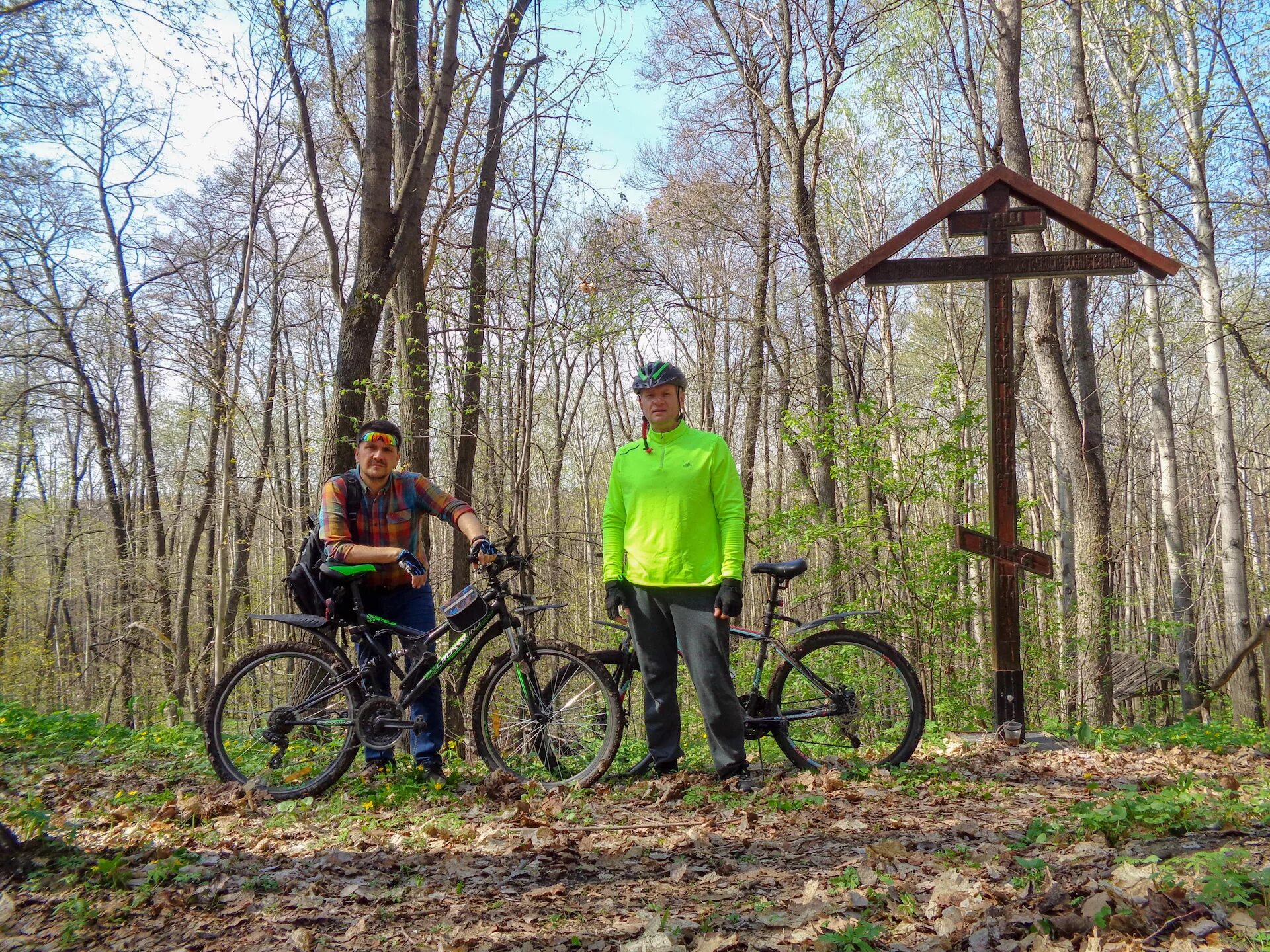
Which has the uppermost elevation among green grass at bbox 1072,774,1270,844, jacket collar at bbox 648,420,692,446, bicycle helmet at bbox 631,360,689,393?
bicycle helmet at bbox 631,360,689,393

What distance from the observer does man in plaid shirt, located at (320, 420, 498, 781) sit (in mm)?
4684

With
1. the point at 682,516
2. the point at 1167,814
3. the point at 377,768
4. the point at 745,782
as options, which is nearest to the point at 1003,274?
the point at 682,516

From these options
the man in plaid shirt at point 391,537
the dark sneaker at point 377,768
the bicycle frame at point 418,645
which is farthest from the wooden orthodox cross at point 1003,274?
the dark sneaker at point 377,768

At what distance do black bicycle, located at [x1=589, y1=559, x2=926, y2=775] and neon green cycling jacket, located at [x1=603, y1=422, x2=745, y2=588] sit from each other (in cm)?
36

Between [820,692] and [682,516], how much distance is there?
1.31 m

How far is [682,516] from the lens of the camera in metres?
4.50

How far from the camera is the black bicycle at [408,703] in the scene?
4637 millimetres

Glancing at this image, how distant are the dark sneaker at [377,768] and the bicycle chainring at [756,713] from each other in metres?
1.97

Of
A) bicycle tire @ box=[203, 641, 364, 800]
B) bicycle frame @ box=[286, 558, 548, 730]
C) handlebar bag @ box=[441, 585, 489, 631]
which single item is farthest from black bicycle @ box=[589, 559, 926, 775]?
bicycle tire @ box=[203, 641, 364, 800]

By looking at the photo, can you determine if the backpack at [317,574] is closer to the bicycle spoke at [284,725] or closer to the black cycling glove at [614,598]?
the bicycle spoke at [284,725]

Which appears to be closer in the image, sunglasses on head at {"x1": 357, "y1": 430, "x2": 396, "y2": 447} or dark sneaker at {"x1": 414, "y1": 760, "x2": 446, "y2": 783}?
dark sneaker at {"x1": 414, "y1": 760, "x2": 446, "y2": 783}

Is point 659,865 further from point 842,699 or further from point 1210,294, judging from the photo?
point 1210,294

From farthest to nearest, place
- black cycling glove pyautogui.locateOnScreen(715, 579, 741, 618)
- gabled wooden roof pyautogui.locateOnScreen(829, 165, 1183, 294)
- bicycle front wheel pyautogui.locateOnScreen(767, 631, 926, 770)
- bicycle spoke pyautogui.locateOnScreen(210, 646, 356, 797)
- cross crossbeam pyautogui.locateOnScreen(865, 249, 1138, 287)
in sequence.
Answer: cross crossbeam pyautogui.locateOnScreen(865, 249, 1138, 287), gabled wooden roof pyautogui.locateOnScreen(829, 165, 1183, 294), bicycle front wheel pyautogui.locateOnScreen(767, 631, 926, 770), bicycle spoke pyautogui.locateOnScreen(210, 646, 356, 797), black cycling glove pyautogui.locateOnScreen(715, 579, 741, 618)

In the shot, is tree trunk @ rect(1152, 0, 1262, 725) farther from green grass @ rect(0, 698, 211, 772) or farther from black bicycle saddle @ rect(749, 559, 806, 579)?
green grass @ rect(0, 698, 211, 772)
